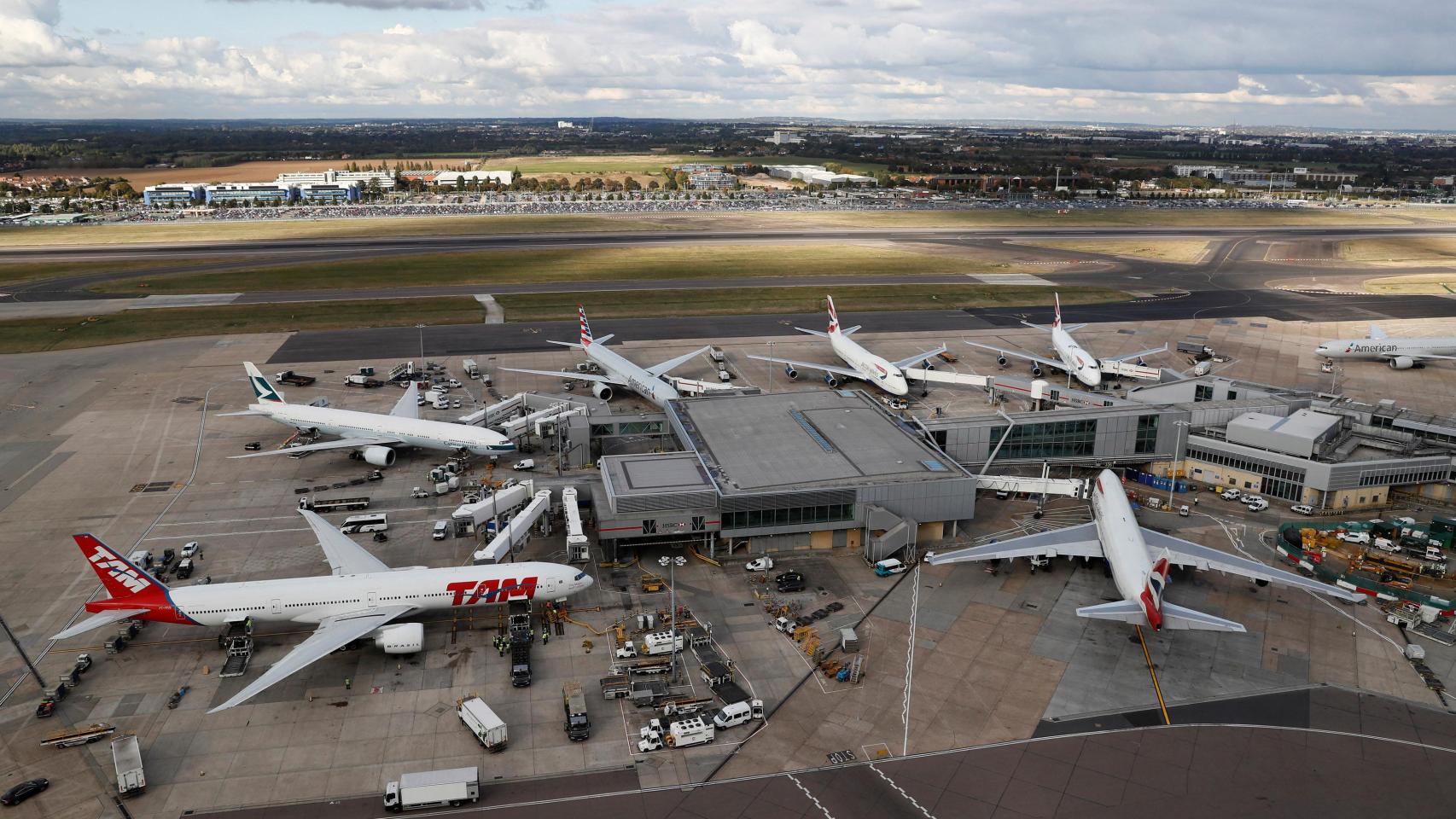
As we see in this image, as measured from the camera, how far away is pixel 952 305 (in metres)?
154

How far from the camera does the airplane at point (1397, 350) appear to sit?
117625 millimetres

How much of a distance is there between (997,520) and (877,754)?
33.8 metres

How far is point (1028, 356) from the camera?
113688 millimetres

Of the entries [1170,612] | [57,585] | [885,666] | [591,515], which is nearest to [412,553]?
[591,515]

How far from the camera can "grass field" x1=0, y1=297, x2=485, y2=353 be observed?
130m

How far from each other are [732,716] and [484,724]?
12.3 m

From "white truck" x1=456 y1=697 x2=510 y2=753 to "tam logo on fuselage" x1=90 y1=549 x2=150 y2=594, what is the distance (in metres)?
20.8

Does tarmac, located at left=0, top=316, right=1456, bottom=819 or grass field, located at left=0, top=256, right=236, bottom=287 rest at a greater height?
grass field, located at left=0, top=256, right=236, bottom=287

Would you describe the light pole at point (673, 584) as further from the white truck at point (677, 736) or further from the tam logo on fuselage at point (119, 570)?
the tam logo on fuselage at point (119, 570)

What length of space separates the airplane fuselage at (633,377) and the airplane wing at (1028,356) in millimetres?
43755

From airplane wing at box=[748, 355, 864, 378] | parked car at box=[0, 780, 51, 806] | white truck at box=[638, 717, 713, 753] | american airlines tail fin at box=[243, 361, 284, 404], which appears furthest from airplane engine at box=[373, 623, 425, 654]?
airplane wing at box=[748, 355, 864, 378]

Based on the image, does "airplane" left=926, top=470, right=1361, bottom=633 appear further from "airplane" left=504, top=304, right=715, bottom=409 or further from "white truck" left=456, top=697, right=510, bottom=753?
"airplane" left=504, top=304, right=715, bottom=409

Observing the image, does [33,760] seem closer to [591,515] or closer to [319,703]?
[319,703]

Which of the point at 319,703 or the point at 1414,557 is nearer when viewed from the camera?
the point at 319,703
